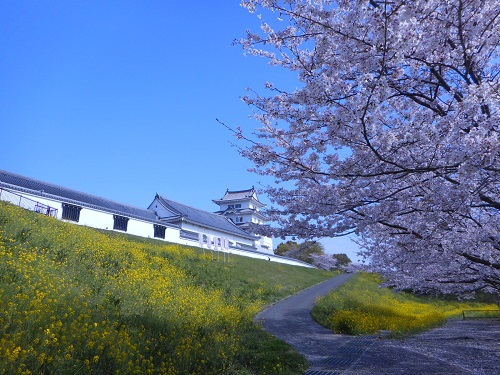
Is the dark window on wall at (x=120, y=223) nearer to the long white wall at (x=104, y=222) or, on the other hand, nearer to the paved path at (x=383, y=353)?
the long white wall at (x=104, y=222)

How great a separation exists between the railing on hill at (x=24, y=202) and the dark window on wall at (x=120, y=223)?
15.6 feet

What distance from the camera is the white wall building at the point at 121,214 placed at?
21.8 metres

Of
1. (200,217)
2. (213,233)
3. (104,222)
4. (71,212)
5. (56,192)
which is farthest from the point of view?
(200,217)

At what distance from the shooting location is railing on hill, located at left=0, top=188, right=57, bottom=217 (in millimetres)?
19039

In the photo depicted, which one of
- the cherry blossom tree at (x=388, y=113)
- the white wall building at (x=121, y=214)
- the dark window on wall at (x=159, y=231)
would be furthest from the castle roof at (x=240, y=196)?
the cherry blossom tree at (x=388, y=113)

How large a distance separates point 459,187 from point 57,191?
25.7 metres

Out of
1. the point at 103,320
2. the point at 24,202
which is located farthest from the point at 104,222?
the point at 103,320

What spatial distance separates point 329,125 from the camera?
443 cm

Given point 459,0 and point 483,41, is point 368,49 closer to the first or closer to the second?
point 459,0

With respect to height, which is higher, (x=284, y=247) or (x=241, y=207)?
(x=241, y=207)

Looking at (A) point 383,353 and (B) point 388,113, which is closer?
(B) point 388,113

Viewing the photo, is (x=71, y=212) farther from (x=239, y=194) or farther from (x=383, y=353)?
(x=239, y=194)

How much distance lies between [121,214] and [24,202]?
295 inches

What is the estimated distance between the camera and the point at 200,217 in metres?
40.9
